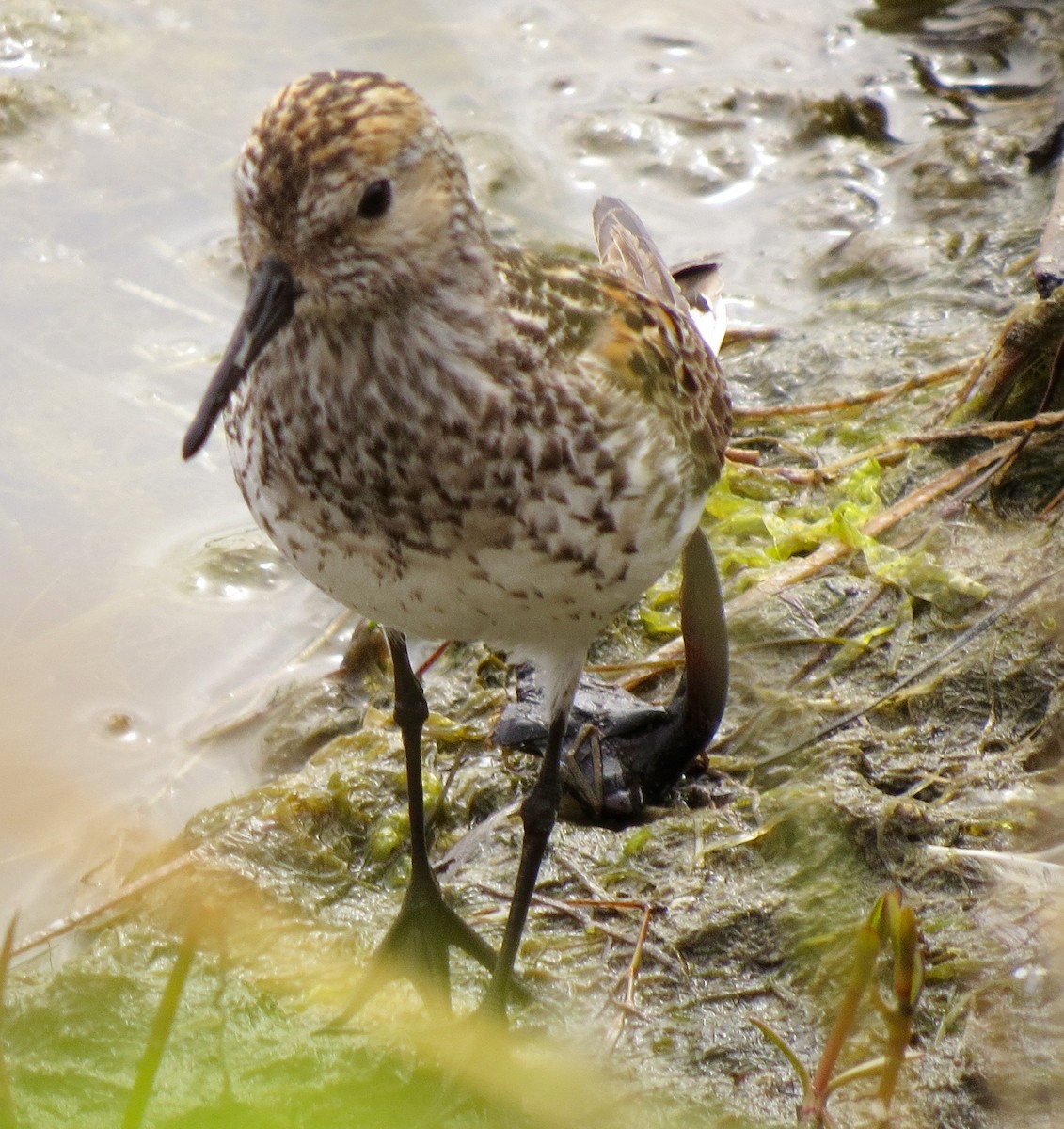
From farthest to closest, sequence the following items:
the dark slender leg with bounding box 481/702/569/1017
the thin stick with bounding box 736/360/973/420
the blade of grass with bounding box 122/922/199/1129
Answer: the thin stick with bounding box 736/360/973/420 < the dark slender leg with bounding box 481/702/569/1017 < the blade of grass with bounding box 122/922/199/1129

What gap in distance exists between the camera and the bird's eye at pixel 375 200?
271 centimetres

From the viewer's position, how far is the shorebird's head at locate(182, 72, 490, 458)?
2646mm

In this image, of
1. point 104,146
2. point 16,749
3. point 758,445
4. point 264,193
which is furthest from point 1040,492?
point 104,146

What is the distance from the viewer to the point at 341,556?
3105 millimetres

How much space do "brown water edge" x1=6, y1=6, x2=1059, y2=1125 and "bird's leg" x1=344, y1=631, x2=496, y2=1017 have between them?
12 cm

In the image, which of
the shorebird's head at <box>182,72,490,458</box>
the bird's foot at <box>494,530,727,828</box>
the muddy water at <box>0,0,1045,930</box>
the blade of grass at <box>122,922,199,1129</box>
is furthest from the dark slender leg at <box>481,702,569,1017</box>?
the blade of grass at <box>122,922,199,1129</box>

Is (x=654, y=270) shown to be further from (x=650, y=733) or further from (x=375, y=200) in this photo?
(x=375, y=200)

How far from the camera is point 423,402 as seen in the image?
293 centimetres

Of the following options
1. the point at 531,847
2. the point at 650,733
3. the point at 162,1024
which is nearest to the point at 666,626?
the point at 650,733

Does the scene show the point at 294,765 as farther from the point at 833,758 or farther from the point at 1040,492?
the point at 1040,492

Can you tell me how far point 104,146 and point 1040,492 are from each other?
455cm

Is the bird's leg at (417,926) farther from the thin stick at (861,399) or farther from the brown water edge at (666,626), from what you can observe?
the thin stick at (861,399)

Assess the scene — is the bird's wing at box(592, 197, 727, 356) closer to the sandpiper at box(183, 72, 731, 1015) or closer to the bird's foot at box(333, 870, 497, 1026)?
the sandpiper at box(183, 72, 731, 1015)

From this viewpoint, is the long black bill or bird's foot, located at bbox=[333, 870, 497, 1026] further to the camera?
bird's foot, located at bbox=[333, 870, 497, 1026]
